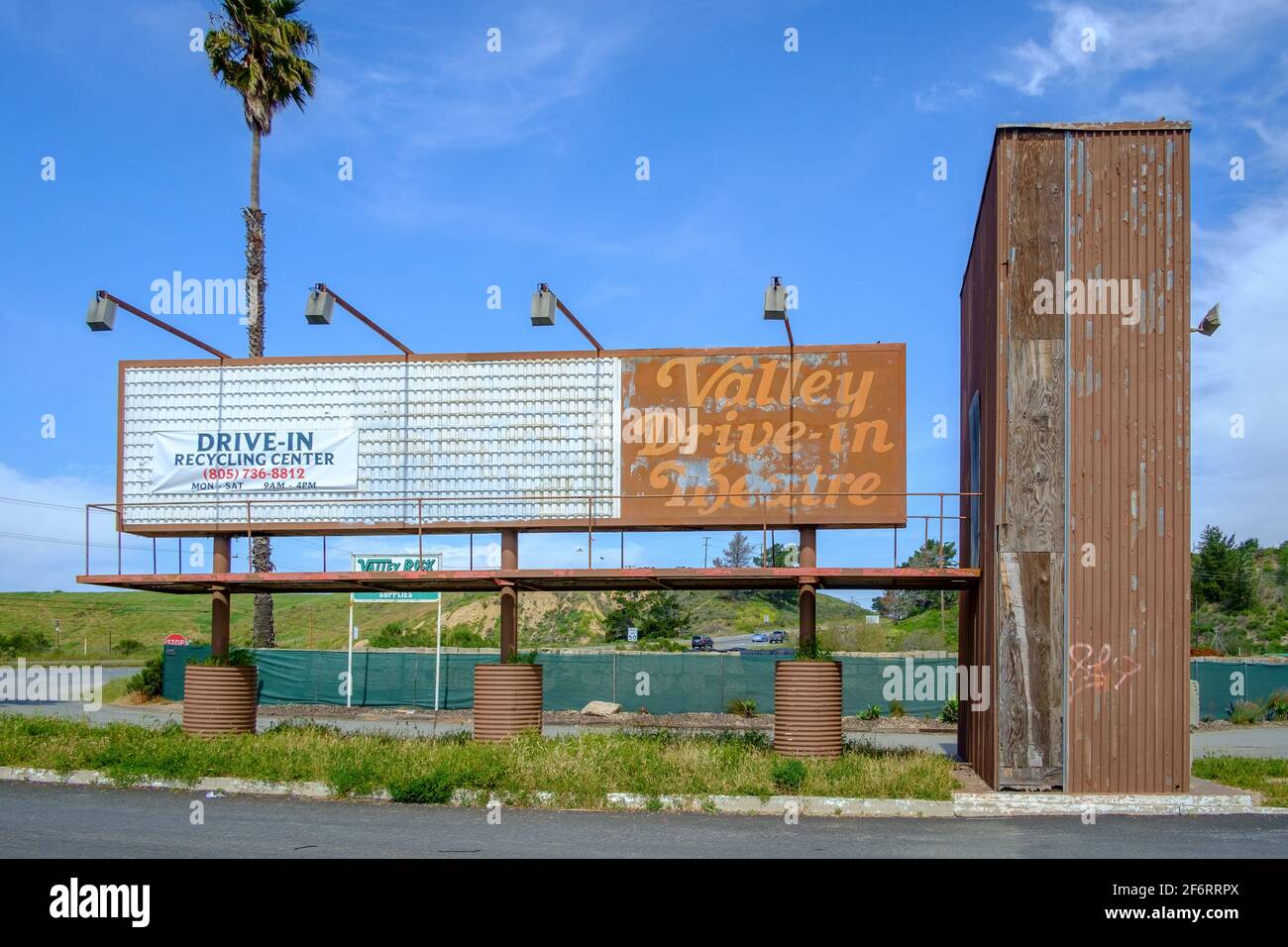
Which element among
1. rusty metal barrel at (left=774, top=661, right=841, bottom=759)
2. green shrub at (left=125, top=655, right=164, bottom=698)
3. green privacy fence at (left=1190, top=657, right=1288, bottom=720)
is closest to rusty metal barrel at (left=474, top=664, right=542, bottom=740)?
rusty metal barrel at (left=774, top=661, right=841, bottom=759)

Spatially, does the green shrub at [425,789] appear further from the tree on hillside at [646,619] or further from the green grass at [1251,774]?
the tree on hillside at [646,619]

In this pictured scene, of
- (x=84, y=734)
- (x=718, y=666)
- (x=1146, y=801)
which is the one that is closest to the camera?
(x=1146, y=801)

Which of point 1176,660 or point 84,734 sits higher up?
point 1176,660

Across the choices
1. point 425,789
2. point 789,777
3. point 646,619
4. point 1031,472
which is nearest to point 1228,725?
point 1031,472

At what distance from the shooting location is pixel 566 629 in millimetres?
81312

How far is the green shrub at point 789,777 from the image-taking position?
16203mm

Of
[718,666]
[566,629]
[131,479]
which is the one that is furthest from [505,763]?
[566,629]

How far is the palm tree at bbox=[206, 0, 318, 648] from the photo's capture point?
32.9 meters

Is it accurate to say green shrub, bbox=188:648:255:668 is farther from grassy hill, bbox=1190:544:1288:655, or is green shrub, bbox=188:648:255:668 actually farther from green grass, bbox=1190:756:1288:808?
grassy hill, bbox=1190:544:1288:655

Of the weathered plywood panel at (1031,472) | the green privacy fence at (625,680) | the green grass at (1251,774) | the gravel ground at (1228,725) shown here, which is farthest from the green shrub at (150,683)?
the gravel ground at (1228,725)

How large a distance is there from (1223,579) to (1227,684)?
35303 millimetres

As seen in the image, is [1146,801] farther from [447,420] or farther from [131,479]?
[131,479]
